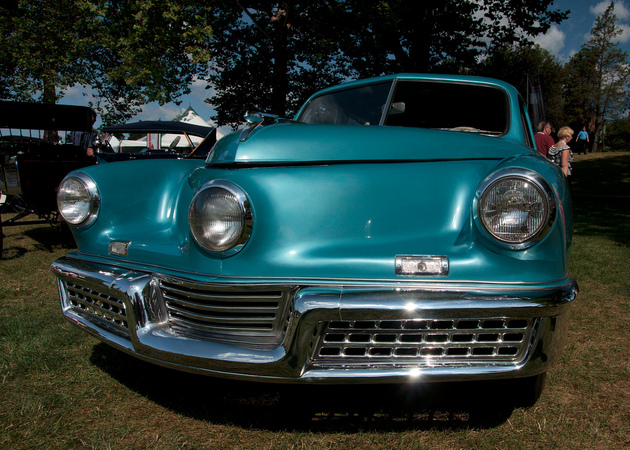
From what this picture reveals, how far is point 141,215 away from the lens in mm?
1894

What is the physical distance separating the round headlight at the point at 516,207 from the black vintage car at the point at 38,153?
5621 millimetres

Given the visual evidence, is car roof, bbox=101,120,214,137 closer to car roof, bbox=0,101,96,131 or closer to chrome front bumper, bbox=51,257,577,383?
car roof, bbox=0,101,96,131

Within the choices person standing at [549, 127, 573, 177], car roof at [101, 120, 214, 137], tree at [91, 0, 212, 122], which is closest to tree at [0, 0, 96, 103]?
tree at [91, 0, 212, 122]

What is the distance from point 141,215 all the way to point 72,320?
59 cm

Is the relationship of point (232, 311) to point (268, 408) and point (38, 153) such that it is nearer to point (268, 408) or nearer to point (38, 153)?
point (268, 408)

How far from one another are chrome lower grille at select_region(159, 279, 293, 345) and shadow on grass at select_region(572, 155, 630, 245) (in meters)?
6.13

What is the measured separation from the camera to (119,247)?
186 cm

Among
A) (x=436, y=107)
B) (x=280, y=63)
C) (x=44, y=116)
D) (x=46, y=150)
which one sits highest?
(x=280, y=63)

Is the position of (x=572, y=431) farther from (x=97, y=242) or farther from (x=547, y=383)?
(x=97, y=242)

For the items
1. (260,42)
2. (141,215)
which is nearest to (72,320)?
(141,215)

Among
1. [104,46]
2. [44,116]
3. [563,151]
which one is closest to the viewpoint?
[563,151]

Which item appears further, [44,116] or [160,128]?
[160,128]

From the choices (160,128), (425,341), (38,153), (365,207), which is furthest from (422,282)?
(160,128)

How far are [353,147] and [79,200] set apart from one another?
4.33 feet
